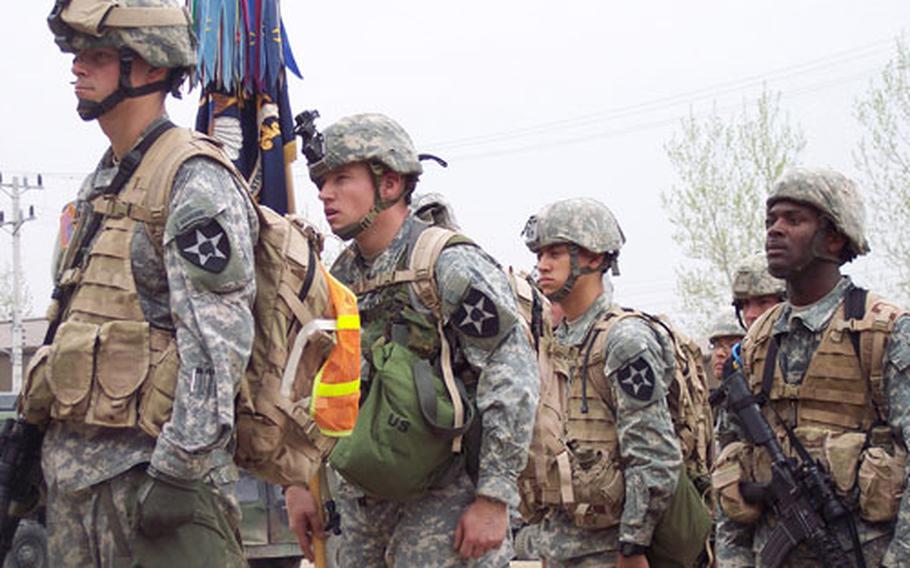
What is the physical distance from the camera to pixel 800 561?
5.90 m

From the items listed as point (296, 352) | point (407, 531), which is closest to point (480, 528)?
point (407, 531)

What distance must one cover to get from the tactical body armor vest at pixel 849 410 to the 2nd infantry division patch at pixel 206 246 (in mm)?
2741

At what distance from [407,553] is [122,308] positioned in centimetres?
151

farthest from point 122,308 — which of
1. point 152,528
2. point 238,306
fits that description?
point 152,528

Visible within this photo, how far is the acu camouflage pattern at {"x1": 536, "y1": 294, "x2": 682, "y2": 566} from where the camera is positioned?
22.0 feet

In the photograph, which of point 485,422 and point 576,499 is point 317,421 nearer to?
A: point 485,422

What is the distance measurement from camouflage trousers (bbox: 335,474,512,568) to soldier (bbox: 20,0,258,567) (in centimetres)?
87

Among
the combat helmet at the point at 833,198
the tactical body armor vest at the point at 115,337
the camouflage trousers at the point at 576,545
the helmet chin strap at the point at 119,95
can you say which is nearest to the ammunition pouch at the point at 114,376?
the tactical body armor vest at the point at 115,337

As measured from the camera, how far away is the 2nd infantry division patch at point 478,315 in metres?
5.22

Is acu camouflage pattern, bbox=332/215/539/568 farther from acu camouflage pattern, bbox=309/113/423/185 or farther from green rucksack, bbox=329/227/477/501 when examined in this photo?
acu camouflage pattern, bbox=309/113/423/185

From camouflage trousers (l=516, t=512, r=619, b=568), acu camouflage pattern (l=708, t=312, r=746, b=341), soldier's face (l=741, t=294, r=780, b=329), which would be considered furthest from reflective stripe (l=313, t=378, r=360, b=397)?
acu camouflage pattern (l=708, t=312, r=746, b=341)

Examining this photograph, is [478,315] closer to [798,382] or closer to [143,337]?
[143,337]

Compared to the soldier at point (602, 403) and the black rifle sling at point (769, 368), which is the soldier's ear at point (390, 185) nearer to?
the soldier at point (602, 403)

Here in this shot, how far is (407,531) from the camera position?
17.2ft
